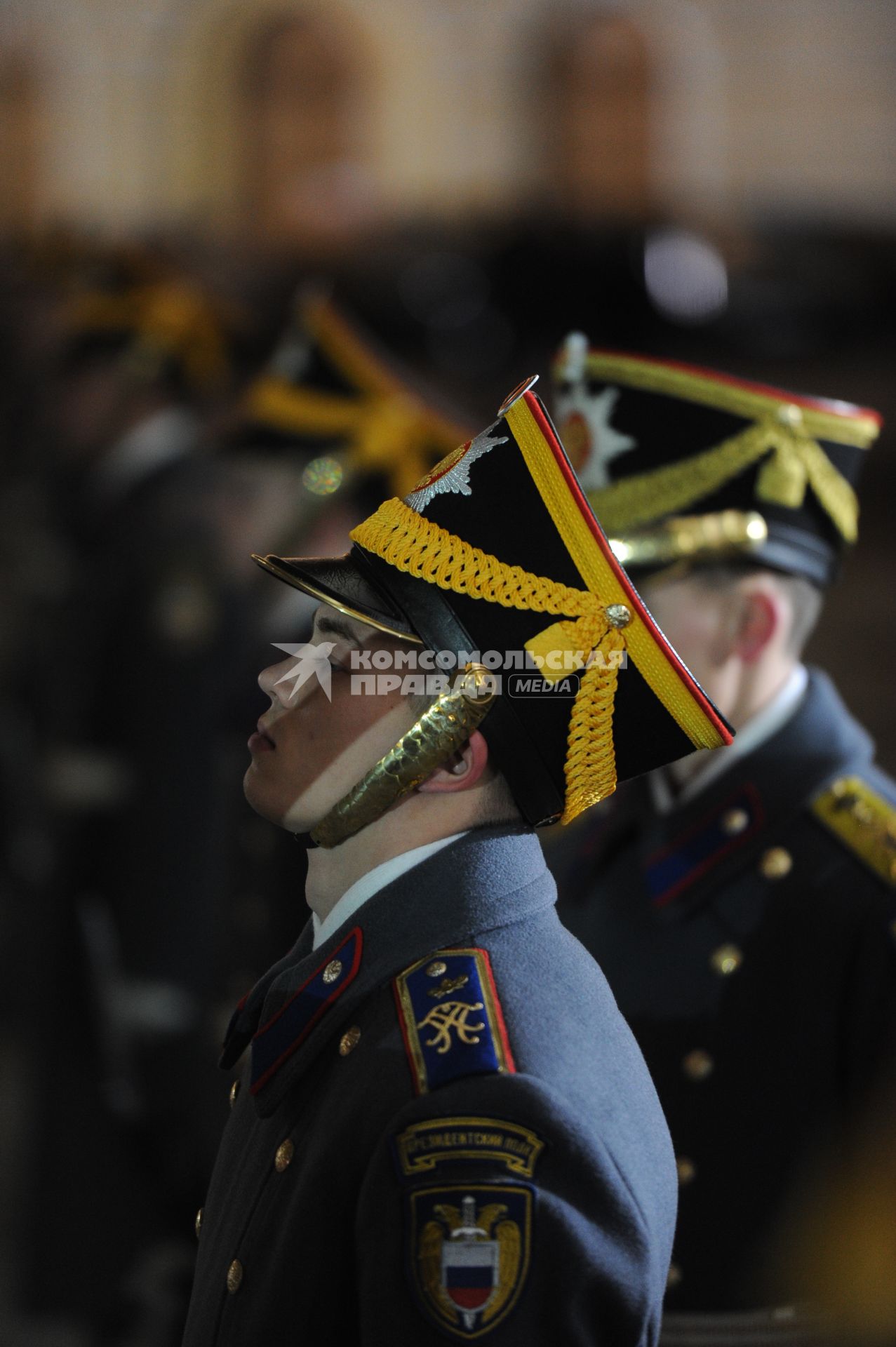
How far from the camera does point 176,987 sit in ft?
16.5

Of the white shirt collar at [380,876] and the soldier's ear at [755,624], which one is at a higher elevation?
the soldier's ear at [755,624]

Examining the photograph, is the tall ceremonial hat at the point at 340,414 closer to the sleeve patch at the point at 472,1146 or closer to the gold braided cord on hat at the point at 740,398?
the gold braided cord on hat at the point at 740,398

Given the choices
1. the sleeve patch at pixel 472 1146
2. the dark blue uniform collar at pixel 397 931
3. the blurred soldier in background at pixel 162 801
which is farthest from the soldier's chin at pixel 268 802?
the blurred soldier in background at pixel 162 801

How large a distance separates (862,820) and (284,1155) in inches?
51.5

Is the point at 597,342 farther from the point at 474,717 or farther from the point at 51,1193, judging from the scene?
the point at 474,717

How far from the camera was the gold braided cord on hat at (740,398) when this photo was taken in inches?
117

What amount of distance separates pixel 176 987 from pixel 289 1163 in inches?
129

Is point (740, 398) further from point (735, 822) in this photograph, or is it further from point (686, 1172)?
point (686, 1172)

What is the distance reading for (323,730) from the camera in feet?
6.24

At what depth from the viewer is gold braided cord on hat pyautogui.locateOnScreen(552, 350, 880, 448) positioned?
9.77ft

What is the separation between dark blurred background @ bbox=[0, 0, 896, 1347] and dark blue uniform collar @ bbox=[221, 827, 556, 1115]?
1.91 meters

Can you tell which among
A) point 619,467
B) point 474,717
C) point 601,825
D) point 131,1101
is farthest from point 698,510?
point 131,1101

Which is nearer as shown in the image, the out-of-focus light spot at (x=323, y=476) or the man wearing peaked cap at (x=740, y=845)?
the man wearing peaked cap at (x=740, y=845)

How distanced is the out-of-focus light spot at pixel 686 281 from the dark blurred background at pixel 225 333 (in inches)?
0.8
